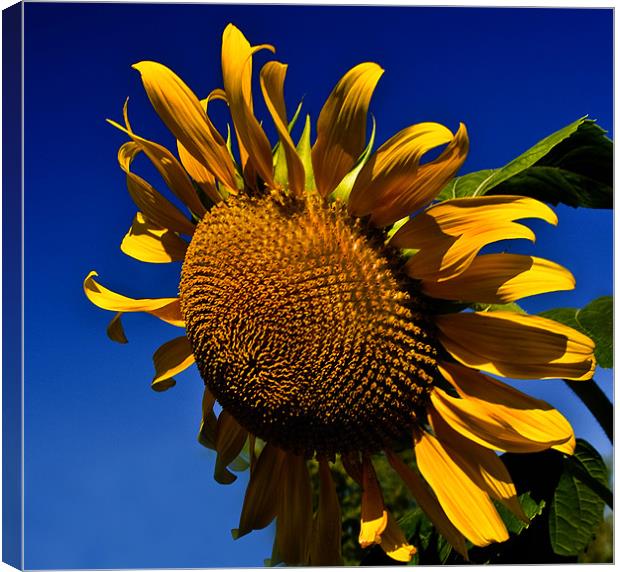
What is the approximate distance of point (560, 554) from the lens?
1553 mm

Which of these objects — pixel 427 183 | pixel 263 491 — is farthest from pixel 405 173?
pixel 263 491

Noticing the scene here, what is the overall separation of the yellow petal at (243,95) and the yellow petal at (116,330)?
0.50m

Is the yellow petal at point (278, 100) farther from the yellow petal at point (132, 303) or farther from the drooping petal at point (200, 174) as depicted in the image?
the yellow petal at point (132, 303)

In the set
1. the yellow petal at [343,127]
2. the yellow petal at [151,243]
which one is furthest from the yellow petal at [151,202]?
the yellow petal at [343,127]

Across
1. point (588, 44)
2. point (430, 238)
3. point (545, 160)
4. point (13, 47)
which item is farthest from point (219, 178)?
point (588, 44)

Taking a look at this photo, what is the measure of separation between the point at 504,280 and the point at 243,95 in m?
0.45

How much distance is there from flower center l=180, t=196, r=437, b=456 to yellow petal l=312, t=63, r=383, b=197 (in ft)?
0.17

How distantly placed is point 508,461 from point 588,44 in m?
0.95

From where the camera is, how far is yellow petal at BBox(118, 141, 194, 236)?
5.12ft

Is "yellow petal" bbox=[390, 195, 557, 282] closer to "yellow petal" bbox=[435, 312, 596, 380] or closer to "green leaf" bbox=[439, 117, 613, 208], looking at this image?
"yellow petal" bbox=[435, 312, 596, 380]

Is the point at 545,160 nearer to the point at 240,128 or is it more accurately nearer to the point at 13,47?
the point at 240,128

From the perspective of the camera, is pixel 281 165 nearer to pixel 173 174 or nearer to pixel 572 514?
pixel 173 174

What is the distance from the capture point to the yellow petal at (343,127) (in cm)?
123

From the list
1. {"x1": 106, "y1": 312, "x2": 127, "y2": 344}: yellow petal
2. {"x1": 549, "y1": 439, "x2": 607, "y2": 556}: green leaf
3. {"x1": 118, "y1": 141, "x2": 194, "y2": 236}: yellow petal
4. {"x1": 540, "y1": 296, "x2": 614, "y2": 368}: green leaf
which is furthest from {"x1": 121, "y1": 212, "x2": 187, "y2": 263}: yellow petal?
{"x1": 549, "y1": 439, "x2": 607, "y2": 556}: green leaf
